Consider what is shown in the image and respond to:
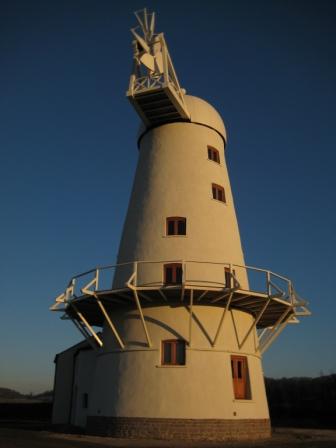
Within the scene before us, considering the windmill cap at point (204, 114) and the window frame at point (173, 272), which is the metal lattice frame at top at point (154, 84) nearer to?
the windmill cap at point (204, 114)

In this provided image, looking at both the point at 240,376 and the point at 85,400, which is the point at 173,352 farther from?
the point at 85,400

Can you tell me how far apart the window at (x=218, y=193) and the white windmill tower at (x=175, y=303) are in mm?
57

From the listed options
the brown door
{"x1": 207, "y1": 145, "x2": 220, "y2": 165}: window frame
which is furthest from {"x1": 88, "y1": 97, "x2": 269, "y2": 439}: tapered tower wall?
{"x1": 207, "y1": 145, "x2": 220, "y2": 165}: window frame

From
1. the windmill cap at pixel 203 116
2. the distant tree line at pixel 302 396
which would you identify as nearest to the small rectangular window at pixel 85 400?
the windmill cap at pixel 203 116

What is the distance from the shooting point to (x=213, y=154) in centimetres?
2205

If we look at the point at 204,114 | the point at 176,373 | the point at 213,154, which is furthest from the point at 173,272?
the point at 204,114

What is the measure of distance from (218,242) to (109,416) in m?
8.07

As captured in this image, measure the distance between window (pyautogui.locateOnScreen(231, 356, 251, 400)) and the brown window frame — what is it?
7.07m

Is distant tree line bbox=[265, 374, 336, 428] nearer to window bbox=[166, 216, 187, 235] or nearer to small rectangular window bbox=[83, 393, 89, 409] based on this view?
small rectangular window bbox=[83, 393, 89, 409]

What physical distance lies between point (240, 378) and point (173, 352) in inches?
114

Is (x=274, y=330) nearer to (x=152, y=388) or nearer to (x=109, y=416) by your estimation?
(x=152, y=388)

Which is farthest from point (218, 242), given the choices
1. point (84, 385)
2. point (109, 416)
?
point (84, 385)

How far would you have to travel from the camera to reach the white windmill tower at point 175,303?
16.5 m

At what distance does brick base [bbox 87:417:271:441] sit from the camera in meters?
15.9
